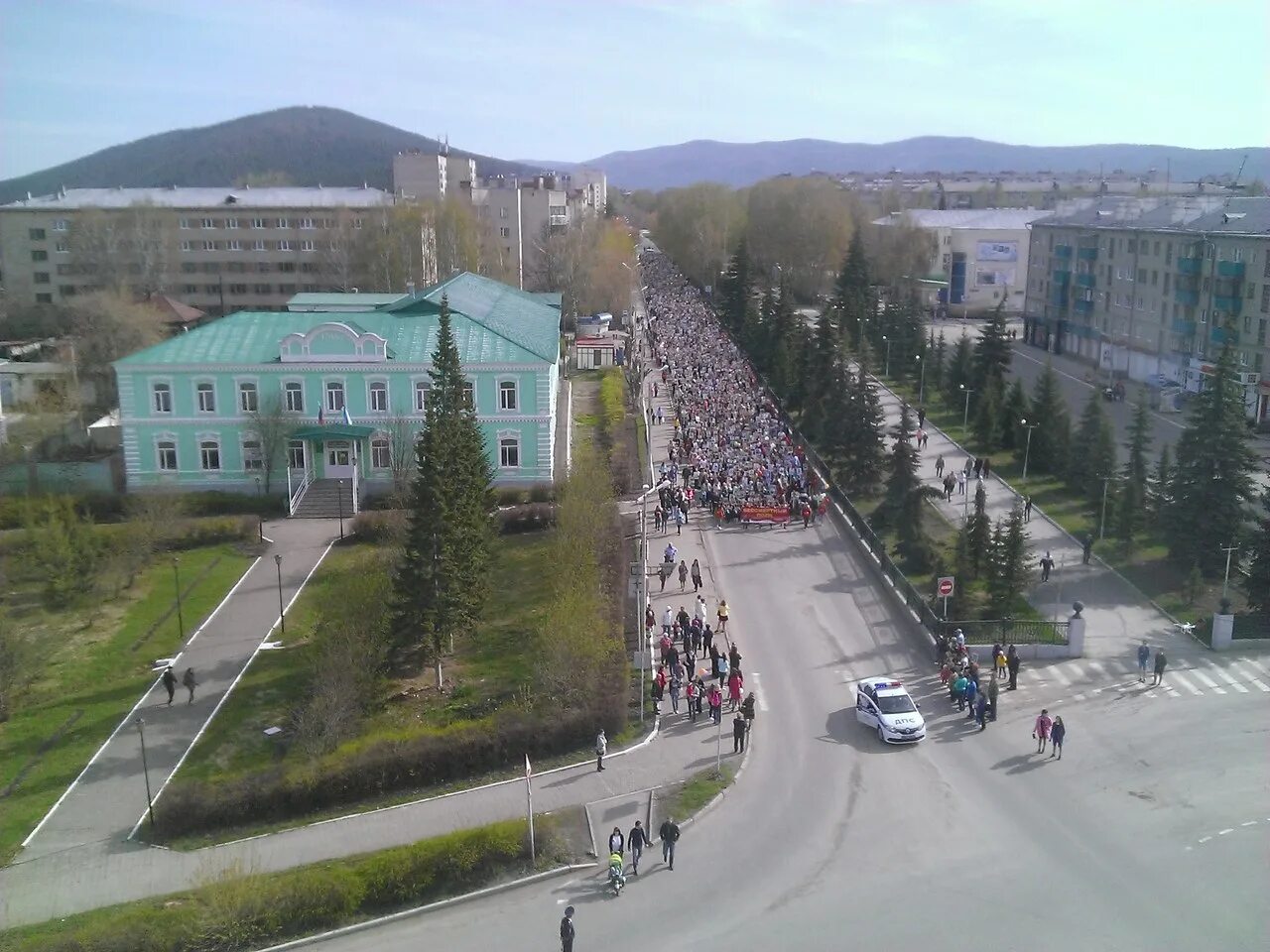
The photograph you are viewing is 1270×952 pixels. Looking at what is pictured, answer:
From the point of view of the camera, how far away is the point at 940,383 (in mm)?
48625

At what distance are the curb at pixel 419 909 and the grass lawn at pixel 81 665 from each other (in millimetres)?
5303

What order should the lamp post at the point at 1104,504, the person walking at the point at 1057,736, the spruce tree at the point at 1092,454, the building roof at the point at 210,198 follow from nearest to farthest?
1. the person walking at the point at 1057,736
2. the lamp post at the point at 1104,504
3. the spruce tree at the point at 1092,454
4. the building roof at the point at 210,198

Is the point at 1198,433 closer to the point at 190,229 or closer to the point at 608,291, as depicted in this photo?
the point at 608,291

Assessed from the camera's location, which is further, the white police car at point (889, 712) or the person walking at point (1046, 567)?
the person walking at point (1046, 567)

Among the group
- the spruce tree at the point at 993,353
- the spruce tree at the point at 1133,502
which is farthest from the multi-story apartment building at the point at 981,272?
the spruce tree at the point at 1133,502

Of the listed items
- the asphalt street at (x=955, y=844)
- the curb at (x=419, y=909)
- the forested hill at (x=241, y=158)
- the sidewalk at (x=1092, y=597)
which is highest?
the forested hill at (x=241, y=158)

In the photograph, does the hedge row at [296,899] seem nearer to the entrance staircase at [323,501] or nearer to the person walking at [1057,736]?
the person walking at [1057,736]

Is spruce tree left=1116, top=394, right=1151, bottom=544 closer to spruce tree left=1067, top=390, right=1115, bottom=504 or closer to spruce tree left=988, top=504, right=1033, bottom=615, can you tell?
spruce tree left=1067, top=390, right=1115, bottom=504

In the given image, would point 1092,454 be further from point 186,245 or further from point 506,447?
point 186,245

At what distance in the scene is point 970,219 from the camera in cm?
8419

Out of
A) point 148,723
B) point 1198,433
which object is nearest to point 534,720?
point 148,723

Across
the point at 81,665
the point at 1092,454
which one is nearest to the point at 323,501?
the point at 81,665

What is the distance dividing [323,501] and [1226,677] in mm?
24245

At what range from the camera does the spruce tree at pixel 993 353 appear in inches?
1732
